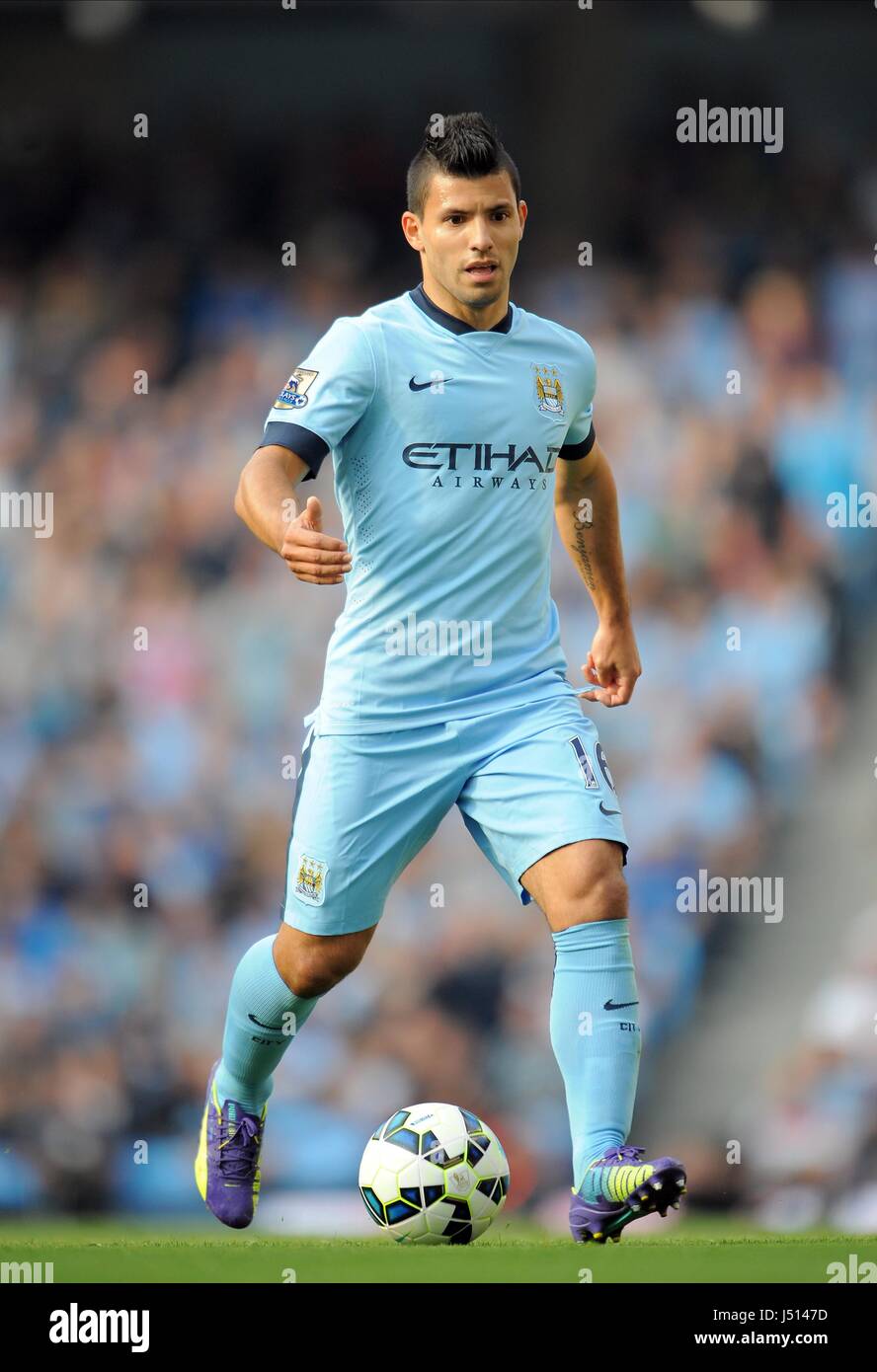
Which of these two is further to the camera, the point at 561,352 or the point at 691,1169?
the point at 691,1169

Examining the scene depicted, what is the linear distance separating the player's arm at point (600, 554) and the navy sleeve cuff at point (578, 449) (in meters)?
0.01

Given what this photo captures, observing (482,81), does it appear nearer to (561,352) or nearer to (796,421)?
(796,421)

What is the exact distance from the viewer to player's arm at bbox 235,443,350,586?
3.87 meters

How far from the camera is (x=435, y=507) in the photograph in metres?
4.64

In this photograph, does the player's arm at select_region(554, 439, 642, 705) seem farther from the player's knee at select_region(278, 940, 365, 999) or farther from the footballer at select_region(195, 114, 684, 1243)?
the player's knee at select_region(278, 940, 365, 999)

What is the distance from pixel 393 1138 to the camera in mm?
4812

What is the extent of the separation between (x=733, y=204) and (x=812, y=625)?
2.26 m

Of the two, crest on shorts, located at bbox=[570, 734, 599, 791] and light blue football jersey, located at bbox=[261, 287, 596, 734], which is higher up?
light blue football jersey, located at bbox=[261, 287, 596, 734]

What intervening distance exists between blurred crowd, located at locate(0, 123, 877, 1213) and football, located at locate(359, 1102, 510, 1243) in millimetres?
3520

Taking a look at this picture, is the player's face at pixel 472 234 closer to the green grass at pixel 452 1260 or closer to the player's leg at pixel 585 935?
the player's leg at pixel 585 935

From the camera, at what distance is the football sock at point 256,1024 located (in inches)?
193

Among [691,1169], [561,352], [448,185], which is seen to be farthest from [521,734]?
[691,1169]

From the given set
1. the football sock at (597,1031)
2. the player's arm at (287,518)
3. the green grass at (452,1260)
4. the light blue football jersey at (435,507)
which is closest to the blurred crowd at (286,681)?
the green grass at (452,1260)

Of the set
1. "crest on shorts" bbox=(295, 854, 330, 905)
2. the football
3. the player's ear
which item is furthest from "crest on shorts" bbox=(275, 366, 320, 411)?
the football
